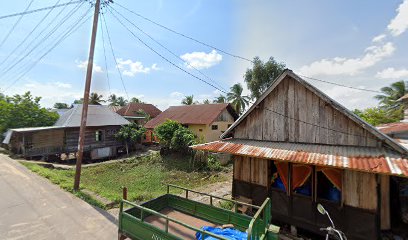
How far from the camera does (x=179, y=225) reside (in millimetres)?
6395

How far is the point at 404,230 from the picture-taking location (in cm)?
797

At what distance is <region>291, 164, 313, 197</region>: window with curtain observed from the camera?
792 centimetres

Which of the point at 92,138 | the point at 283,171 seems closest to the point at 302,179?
the point at 283,171

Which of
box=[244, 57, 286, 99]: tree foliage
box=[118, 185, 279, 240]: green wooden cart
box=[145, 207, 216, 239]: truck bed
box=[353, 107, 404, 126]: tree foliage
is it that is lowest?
box=[145, 207, 216, 239]: truck bed

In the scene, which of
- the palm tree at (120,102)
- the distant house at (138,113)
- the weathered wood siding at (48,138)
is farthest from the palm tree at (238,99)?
the palm tree at (120,102)

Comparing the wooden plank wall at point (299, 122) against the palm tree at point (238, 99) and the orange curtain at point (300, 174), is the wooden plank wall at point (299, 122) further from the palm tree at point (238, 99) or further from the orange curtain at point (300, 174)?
the palm tree at point (238, 99)

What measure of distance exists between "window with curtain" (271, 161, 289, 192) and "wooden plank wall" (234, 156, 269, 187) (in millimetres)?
286

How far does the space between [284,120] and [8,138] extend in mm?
26316

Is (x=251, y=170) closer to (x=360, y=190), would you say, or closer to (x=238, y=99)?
(x=360, y=190)

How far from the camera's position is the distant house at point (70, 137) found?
22.0 m

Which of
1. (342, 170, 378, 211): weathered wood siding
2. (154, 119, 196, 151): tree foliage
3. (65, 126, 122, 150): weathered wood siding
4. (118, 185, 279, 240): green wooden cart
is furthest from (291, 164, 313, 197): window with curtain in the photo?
(65, 126, 122, 150): weathered wood siding

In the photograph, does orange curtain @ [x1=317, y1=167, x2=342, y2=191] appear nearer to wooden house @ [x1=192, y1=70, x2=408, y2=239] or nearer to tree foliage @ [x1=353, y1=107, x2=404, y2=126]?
wooden house @ [x1=192, y1=70, x2=408, y2=239]

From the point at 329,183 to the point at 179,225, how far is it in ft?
17.9

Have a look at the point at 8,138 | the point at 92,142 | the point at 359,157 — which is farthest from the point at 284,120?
the point at 8,138
